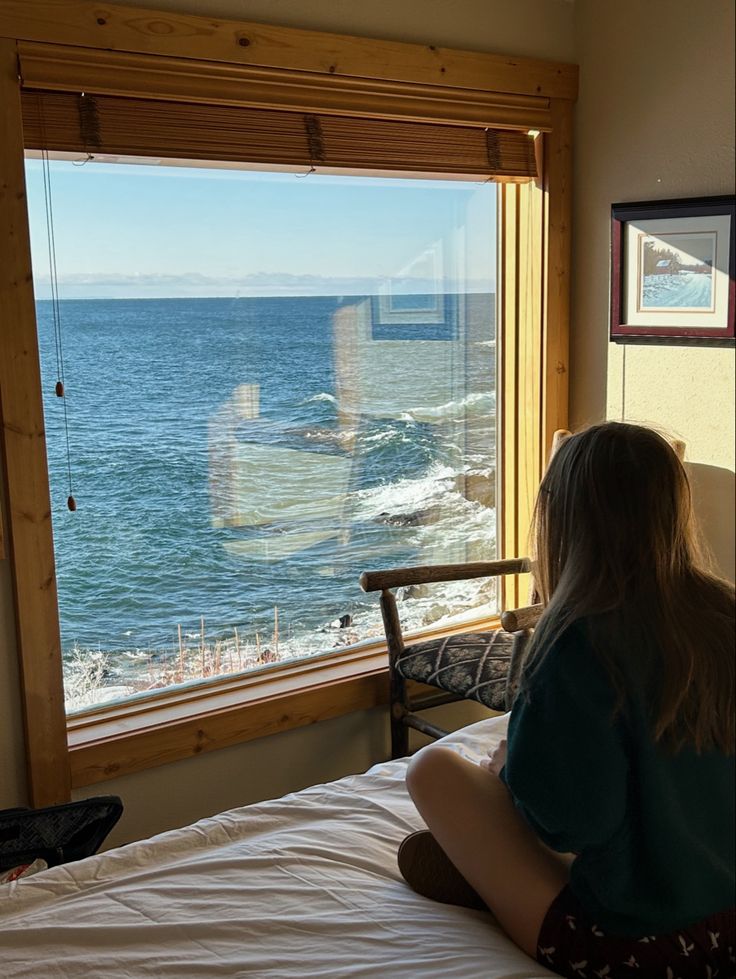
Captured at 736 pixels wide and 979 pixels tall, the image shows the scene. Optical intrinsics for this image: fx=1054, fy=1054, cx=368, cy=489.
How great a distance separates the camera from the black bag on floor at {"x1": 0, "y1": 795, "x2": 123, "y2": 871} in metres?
2.17

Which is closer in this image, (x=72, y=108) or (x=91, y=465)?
(x=72, y=108)

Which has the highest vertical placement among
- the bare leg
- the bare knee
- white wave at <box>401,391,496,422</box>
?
white wave at <box>401,391,496,422</box>

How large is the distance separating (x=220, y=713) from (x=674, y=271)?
1.79 meters

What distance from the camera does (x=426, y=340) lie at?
3270mm

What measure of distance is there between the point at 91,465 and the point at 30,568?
0.35 metres

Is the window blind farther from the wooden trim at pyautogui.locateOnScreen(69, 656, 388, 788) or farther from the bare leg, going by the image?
the bare leg

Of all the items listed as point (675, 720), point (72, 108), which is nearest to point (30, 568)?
point (72, 108)

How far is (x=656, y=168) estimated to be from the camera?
10.1 ft

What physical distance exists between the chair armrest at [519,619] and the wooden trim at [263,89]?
55.9 inches

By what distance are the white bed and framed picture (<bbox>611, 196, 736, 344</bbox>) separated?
5.84ft

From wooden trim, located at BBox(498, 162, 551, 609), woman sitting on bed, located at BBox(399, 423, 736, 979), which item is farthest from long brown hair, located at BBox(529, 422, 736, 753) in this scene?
wooden trim, located at BBox(498, 162, 551, 609)

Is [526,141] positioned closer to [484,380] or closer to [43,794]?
[484,380]

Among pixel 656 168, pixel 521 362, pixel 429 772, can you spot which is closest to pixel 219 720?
pixel 429 772

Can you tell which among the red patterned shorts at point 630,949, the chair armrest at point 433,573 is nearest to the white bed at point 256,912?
the red patterned shorts at point 630,949
